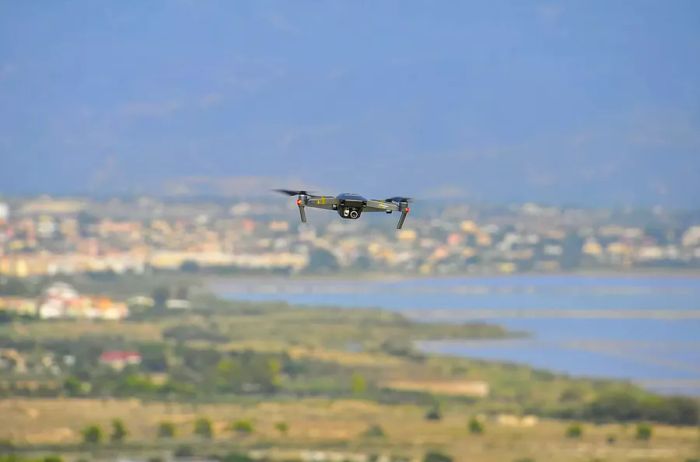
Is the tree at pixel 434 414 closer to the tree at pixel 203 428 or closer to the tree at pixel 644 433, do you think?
the tree at pixel 644 433

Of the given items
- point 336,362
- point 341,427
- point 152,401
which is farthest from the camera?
point 336,362

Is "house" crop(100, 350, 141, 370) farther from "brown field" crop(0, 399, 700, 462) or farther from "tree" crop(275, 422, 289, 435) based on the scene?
"tree" crop(275, 422, 289, 435)

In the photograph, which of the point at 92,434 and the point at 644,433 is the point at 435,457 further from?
the point at 92,434

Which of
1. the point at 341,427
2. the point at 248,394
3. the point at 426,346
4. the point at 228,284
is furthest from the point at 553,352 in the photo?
the point at 228,284

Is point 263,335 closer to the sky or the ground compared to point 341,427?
closer to the sky

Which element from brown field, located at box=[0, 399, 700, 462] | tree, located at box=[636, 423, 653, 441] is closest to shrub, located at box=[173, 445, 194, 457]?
brown field, located at box=[0, 399, 700, 462]

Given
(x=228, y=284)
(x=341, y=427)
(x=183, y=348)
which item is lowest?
(x=341, y=427)

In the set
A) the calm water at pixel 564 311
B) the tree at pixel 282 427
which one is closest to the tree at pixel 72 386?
the tree at pixel 282 427

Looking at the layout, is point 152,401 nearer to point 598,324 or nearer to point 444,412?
point 444,412
